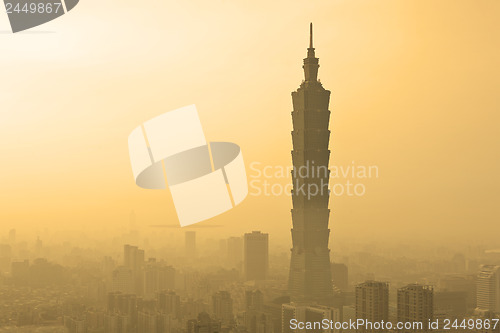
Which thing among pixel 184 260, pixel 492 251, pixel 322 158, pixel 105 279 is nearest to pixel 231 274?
pixel 184 260

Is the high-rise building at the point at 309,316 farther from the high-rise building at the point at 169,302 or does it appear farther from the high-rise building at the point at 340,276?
the high-rise building at the point at 169,302

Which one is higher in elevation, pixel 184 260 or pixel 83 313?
pixel 184 260

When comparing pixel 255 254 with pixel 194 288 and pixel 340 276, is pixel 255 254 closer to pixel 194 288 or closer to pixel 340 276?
pixel 194 288

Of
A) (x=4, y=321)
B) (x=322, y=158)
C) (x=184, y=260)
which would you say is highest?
(x=322, y=158)

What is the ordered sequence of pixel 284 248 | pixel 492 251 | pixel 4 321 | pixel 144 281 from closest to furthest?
pixel 4 321 < pixel 492 251 < pixel 144 281 < pixel 284 248

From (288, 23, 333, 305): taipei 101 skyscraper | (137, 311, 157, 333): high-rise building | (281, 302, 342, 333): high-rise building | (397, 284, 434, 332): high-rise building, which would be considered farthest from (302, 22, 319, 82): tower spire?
(137, 311, 157, 333): high-rise building

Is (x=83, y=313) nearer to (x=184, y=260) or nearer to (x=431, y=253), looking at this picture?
(x=184, y=260)
